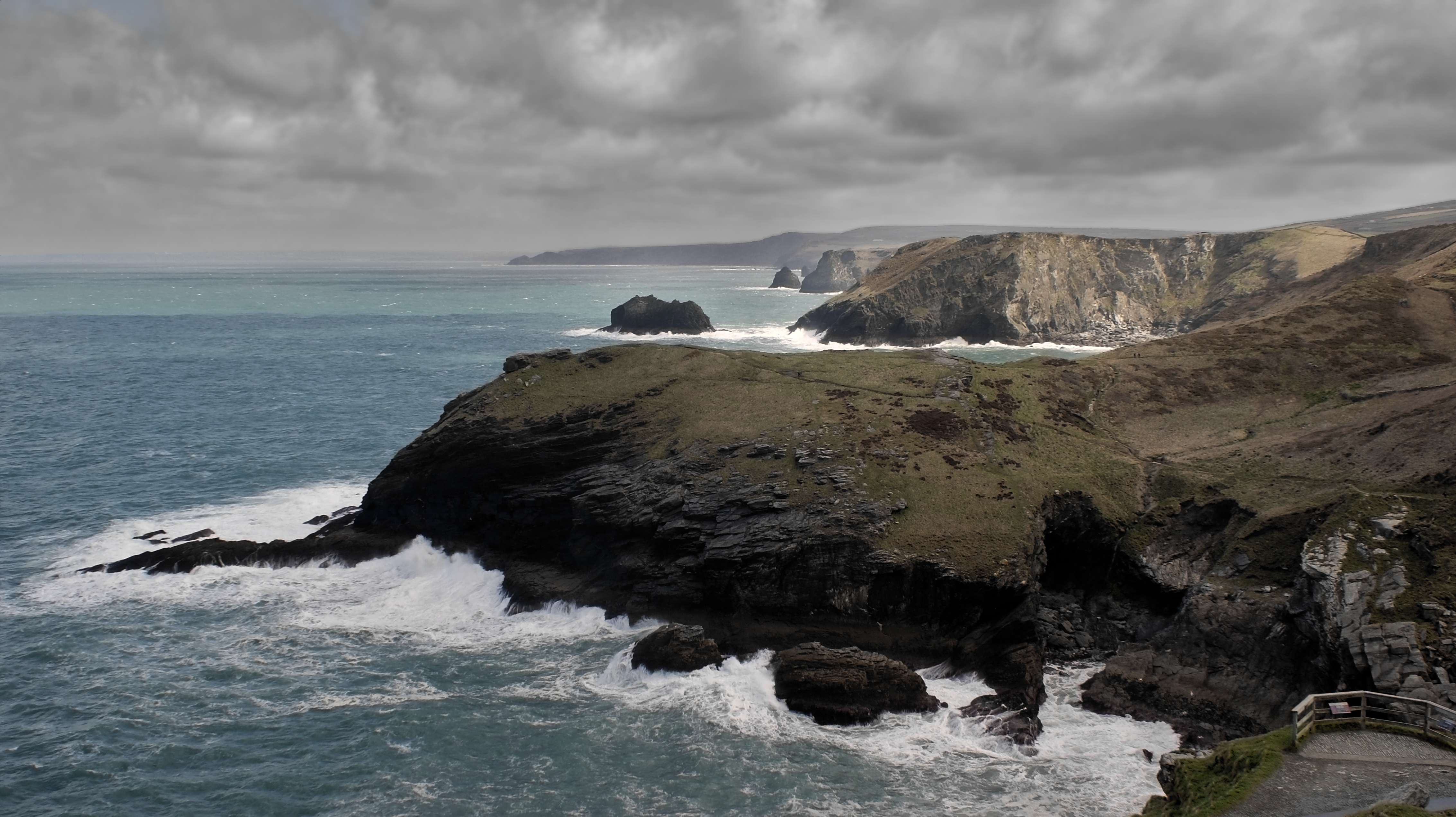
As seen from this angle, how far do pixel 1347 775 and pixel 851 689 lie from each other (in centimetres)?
1682

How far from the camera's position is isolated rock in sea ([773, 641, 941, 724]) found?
36094 millimetres

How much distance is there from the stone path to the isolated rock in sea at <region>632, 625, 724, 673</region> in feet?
70.5

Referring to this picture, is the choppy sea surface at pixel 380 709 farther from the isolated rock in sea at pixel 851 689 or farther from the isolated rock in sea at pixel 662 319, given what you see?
the isolated rock in sea at pixel 662 319

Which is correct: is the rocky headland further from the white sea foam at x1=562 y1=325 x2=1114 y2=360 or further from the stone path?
the white sea foam at x1=562 y1=325 x2=1114 y2=360

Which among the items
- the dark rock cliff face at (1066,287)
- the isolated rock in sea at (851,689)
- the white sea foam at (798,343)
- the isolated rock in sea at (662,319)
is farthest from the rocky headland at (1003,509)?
the isolated rock in sea at (662,319)

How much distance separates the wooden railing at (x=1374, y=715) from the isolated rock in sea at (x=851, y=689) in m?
13.5

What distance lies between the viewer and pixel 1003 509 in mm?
44312

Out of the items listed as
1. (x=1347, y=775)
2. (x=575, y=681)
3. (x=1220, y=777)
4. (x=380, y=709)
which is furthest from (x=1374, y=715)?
(x=380, y=709)

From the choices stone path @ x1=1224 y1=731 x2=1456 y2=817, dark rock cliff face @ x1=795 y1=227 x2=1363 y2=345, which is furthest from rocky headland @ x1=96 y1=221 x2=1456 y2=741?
dark rock cliff face @ x1=795 y1=227 x2=1363 y2=345

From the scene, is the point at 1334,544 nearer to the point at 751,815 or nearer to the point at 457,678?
the point at 751,815

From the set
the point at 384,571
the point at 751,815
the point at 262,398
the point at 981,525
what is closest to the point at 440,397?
the point at 262,398

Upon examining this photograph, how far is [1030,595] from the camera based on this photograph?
40.4 metres

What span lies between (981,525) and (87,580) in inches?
1813

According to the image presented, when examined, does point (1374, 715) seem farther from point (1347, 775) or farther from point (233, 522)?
point (233, 522)
